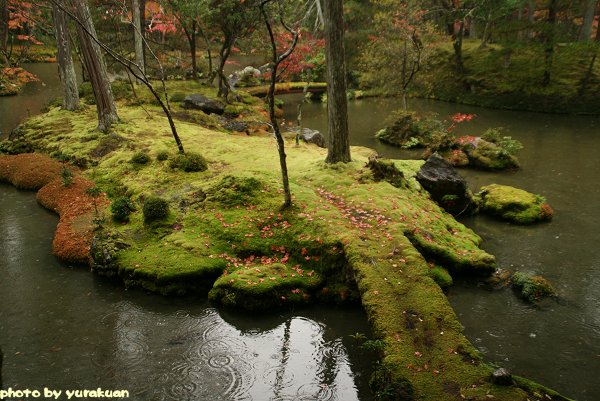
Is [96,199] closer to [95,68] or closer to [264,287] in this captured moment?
[95,68]

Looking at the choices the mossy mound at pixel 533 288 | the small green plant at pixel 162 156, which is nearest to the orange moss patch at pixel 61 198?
the small green plant at pixel 162 156

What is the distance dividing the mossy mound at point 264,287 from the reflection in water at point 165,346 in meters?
0.32

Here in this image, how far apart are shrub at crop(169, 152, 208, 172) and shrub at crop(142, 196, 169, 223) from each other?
3044mm

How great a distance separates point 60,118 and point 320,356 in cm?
2006

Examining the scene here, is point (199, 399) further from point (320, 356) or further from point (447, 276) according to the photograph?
point (447, 276)

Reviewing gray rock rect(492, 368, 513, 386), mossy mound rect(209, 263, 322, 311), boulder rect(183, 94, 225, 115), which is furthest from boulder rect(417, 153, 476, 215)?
boulder rect(183, 94, 225, 115)

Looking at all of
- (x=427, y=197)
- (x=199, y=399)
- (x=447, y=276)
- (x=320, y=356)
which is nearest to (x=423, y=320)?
(x=320, y=356)

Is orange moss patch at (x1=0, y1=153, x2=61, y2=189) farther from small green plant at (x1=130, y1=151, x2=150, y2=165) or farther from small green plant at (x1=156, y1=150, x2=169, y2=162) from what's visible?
small green plant at (x1=156, y1=150, x2=169, y2=162)

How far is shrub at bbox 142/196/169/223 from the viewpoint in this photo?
1236cm

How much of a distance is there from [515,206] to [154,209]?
11.9m

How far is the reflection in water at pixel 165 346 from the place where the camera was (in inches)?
307

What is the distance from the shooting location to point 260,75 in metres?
38.4

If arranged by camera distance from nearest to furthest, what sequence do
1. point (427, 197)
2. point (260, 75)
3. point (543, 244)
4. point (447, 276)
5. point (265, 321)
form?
1. point (265, 321)
2. point (447, 276)
3. point (543, 244)
4. point (427, 197)
5. point (260, 75)

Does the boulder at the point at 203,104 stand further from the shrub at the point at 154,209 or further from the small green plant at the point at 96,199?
the shrub at the point at 154,209
